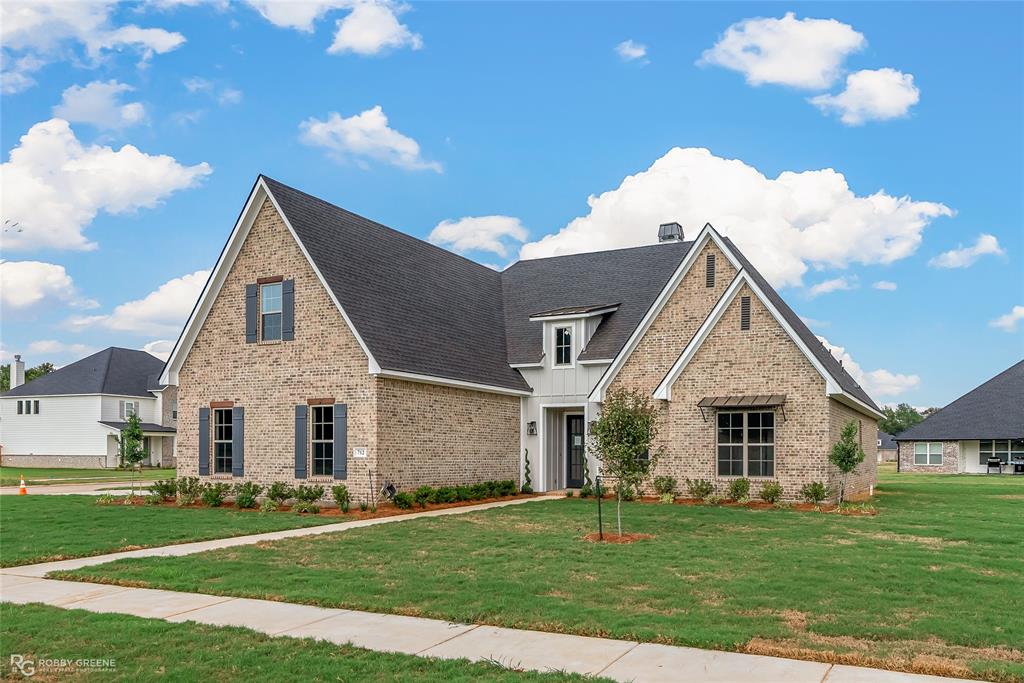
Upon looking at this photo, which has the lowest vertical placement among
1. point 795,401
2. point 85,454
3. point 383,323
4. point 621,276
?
point 85,454

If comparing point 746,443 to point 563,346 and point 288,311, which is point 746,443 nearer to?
point 563,346

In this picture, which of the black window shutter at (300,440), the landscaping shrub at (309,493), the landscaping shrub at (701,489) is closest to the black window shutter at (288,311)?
the black window shutter at (300,440)

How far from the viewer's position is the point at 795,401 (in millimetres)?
21375

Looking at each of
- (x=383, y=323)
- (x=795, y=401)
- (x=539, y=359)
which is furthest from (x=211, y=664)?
(x=539, y=359)

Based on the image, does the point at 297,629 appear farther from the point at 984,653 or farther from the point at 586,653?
the point at 984,653

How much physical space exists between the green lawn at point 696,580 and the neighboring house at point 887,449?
92529mm

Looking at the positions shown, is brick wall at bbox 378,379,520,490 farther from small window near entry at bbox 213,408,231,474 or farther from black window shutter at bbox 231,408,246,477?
small window near entry at bbox 213,408,231,474

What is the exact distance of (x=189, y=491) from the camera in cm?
2269

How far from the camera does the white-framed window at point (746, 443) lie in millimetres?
21859

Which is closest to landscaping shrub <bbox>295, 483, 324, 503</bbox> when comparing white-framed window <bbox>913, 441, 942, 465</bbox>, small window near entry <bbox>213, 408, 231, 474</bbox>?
small window near entry <bbox>213, 408, 231, 474</bbox>

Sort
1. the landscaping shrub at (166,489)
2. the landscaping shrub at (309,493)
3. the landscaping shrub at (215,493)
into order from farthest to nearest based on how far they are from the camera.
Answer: the landscaping shrub at (166,489) → the landscaping shrub at (215,493) → the landscaping shrub at (309,493)

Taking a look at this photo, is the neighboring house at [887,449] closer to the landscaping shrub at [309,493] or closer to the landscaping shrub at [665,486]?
the landscaping shrub at [665,486]

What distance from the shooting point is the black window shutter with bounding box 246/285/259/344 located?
23138mm

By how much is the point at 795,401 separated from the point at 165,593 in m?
15.8
